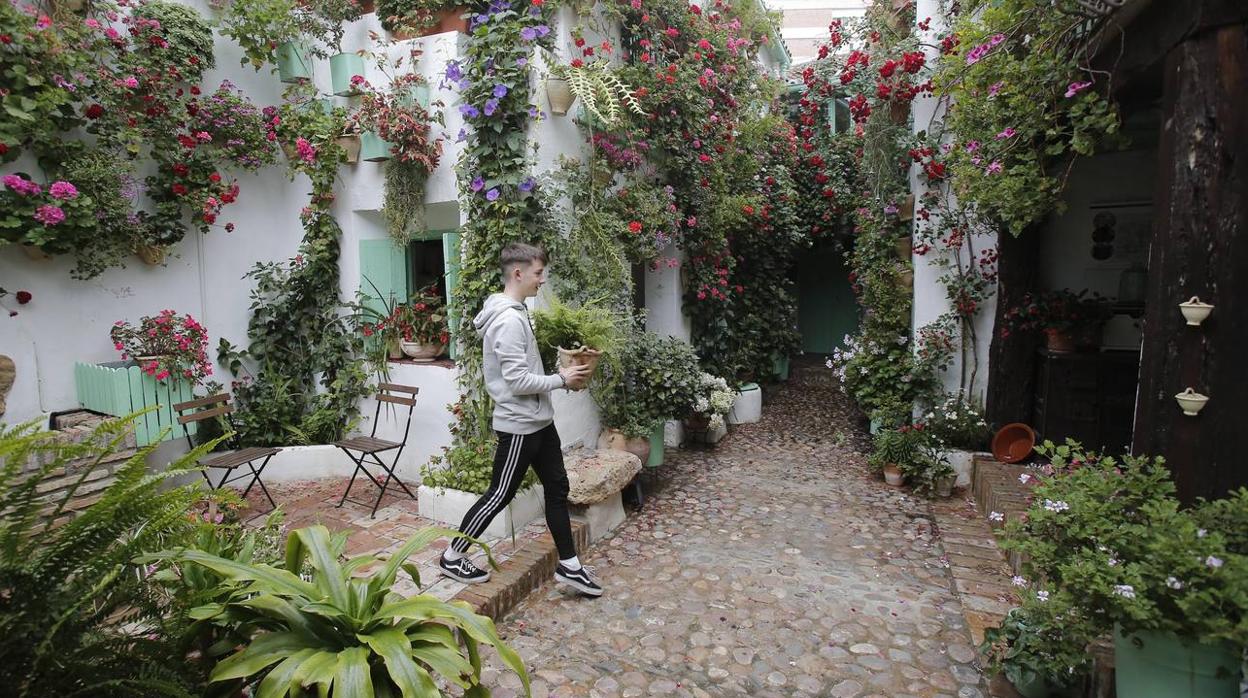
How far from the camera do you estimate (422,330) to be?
17.6ft

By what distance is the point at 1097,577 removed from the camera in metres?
2.28

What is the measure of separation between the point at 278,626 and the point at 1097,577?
281 cm

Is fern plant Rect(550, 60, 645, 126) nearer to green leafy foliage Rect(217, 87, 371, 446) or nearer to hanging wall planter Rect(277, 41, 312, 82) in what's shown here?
green leafy foliage Rect(217, 87, 371, 446)

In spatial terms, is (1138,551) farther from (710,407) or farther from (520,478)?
(710,407)

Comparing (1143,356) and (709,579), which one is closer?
(1143,356)

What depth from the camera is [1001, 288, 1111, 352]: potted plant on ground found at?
521 centimetres

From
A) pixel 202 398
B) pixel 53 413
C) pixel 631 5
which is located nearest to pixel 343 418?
pixel 202 398

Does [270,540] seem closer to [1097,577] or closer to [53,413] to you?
[53,413]

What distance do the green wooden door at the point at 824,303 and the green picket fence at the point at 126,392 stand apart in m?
10.2

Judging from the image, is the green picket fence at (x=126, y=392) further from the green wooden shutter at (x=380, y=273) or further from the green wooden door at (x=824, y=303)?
the green wooden door at (x=824, y=303)

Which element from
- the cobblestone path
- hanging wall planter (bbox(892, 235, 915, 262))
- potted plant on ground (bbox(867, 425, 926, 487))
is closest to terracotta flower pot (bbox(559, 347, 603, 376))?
the cobblestone path

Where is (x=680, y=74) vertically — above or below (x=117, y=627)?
above

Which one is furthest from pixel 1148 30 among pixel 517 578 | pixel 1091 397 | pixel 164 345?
pixel 164 345

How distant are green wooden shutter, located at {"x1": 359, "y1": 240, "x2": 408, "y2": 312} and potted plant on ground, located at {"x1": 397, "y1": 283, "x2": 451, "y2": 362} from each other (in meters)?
0.23
